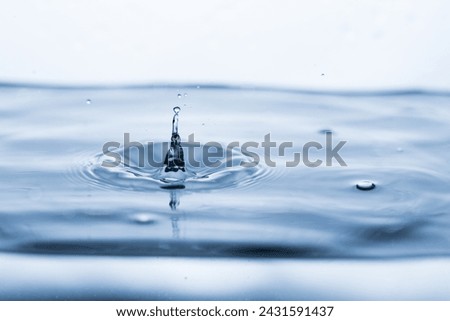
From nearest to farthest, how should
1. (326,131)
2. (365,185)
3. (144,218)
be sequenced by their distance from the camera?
(144,218), (365,185), (326,131)

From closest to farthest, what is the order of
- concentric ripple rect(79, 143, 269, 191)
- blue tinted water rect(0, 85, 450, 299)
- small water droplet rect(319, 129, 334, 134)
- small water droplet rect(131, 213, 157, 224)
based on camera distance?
blue tinted water rect(0, 85, 450, 299) → small water droplet rect(131, 213, 157, 224) → concentric ripple rect(79, 143, 269, 191) → small water droplet rect(319, 129, 334, 134)

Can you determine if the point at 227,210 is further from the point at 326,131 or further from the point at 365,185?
the point at 326,131

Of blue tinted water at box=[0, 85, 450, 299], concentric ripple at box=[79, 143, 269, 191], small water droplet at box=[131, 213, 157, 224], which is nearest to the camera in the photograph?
blue tinted water at box=[0, 85, 450, 299]

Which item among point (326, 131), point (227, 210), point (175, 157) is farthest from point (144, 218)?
point (326, 131)

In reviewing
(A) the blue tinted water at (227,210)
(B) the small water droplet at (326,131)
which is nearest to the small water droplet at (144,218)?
(A) the blue tinted water at (227,210)

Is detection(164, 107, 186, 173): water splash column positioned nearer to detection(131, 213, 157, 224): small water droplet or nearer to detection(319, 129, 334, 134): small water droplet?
detection(131, 213, 157, 224): small water droplet

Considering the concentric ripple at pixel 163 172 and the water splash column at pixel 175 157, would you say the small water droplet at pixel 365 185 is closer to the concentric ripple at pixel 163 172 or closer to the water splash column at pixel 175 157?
the concentric ripple at pixel 163 172

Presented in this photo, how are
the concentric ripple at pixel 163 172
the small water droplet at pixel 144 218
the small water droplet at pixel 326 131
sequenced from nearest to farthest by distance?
the small water droplet at pixel 144 218, the concentric ripple at pixel 163 172, the small water droplet at pixel 326 131

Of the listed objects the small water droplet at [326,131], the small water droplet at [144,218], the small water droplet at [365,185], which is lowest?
the small water droplet at [144,218]

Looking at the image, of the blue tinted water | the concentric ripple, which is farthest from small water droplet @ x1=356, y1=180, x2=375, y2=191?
the concentric ripple
